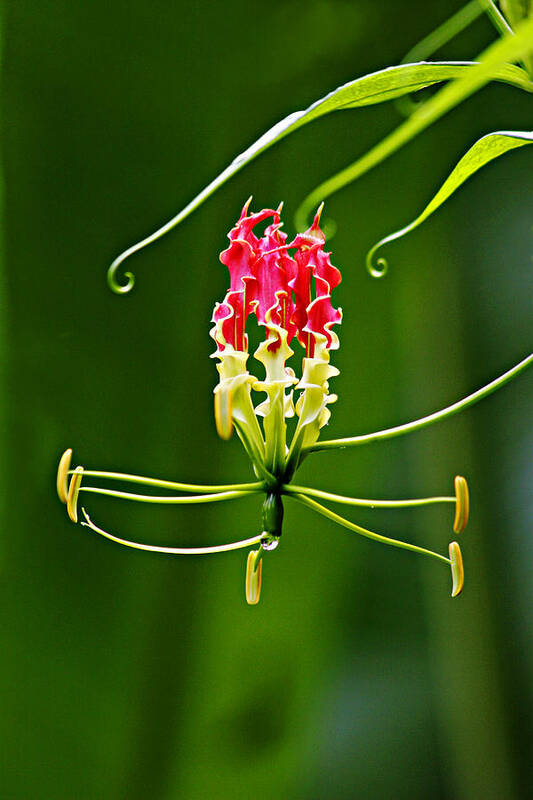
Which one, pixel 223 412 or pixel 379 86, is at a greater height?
pixel 379 86

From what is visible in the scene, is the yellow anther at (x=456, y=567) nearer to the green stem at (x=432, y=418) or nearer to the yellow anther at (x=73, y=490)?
the green stem at (x=432, y=418)

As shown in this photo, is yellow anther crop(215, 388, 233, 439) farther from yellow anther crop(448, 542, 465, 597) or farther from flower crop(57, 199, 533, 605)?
yellow anther crop(448, 542, 465, 597)

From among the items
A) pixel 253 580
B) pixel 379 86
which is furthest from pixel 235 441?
pixel 379 86

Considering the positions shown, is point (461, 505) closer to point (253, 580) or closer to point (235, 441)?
point (253, 580)

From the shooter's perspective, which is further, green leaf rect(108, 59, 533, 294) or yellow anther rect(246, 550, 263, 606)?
yellow anther rect(246, 550, 263, 606)

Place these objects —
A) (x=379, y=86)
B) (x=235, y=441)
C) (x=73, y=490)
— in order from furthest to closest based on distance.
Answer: (x=235, y=441) → (x=73, y=490) → (x=379, y=86)

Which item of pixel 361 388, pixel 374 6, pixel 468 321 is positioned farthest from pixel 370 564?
pixel 374 6

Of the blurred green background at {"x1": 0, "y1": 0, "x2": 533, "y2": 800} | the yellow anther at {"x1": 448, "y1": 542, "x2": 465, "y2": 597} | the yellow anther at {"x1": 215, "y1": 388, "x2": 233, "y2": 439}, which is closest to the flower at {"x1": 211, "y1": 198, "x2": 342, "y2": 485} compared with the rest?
the yellow anther at {"x1": 215, "y1": 388, "x2": 233, "y2": 439}
